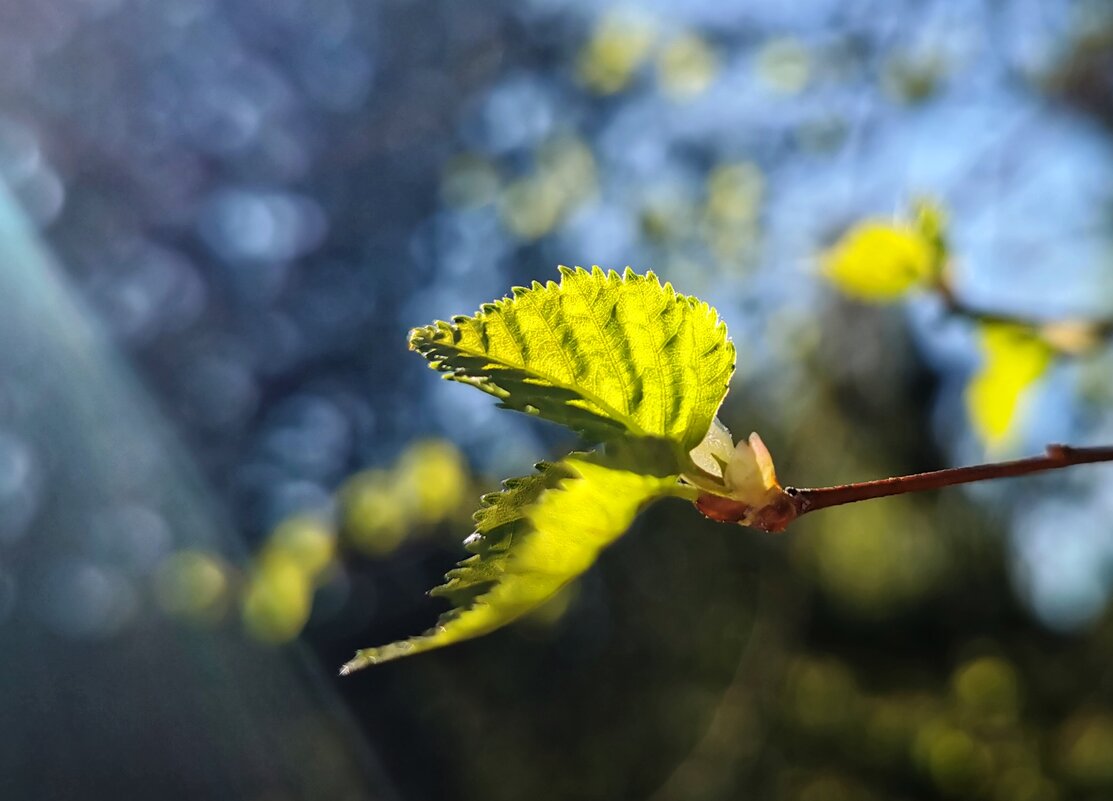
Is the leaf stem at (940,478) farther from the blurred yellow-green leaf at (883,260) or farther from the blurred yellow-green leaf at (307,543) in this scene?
the blurred yellow-green leaf at (307,543)

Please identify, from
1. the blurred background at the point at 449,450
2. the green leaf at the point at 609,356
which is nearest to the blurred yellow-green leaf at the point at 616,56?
the blurred background at the point at 449,450

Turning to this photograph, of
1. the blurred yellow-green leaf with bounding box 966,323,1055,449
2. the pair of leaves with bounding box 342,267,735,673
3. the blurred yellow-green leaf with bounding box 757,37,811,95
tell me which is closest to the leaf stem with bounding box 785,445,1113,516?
the pair of leaves with bounding box 342,267,735,673

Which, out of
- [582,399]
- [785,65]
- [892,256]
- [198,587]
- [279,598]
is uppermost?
[785,65]

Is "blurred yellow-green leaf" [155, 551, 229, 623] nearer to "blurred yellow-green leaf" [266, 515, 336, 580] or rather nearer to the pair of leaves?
"blurred yellow-green leaf" [266, 515, 336, 580]

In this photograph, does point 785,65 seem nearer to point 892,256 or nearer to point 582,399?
point 892,256

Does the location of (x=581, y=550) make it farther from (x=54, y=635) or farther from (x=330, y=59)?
(x=54, y=635)

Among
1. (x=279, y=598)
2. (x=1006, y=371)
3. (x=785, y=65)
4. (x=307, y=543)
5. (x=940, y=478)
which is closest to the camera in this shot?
(x=940, y=478)

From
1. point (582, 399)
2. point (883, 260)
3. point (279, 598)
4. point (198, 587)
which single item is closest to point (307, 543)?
point (279, 598)
